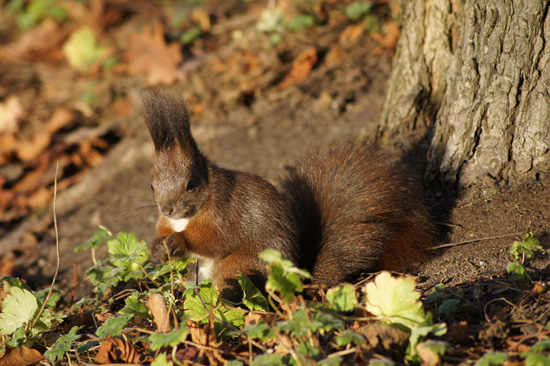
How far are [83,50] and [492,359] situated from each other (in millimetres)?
6019

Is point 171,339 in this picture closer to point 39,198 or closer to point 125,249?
point 125,249

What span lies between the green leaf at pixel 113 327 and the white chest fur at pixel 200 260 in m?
0.44

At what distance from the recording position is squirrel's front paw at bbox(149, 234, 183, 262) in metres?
2.28

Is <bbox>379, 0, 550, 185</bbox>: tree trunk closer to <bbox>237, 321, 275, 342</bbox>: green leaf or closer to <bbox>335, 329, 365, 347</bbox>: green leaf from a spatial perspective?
<bbox>335, 329, 365, 347</bbox>: green leaf

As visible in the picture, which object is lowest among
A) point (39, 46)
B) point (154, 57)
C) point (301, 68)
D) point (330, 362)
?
point (330, 362)

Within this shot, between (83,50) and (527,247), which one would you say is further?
(83,50)

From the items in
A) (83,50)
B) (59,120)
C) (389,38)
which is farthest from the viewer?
(83,50)

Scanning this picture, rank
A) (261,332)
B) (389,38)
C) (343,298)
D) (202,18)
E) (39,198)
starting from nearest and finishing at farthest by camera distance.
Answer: (261,332)
(343,298)
(389,38)
(39,198)
(202,18)

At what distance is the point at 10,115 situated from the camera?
18.4ft

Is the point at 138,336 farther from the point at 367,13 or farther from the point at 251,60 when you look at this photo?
the point at 367,13

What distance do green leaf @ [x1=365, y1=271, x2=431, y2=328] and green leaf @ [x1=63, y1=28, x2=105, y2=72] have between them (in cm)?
A: 538

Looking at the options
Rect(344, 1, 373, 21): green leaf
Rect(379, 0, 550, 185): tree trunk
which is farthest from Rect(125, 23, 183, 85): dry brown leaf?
Rect(379, 0, 550, 185): tree trunk

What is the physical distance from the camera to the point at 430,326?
163cm

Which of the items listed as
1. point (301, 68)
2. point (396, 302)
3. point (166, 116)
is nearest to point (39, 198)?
point (301, 68)
